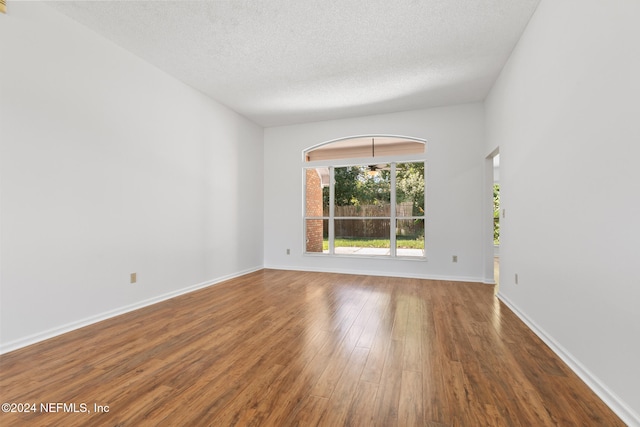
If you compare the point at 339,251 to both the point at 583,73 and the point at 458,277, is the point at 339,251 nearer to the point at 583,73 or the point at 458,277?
the point at 458,277

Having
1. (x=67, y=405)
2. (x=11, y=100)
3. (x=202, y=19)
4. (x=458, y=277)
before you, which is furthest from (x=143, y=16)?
(x=458, y=277)

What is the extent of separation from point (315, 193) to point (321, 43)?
3.21 meters

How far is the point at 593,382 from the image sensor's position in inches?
69.2

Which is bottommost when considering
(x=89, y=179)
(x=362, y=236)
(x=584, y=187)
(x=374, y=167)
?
(x=362, y=236)

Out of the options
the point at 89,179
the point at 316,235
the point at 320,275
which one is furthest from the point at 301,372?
the point at 316,235

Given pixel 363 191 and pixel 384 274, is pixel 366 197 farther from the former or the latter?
pixel 384 274

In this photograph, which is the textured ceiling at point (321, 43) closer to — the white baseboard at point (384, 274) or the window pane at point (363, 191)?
the window pane at point (363, 191)

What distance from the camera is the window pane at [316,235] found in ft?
19.5

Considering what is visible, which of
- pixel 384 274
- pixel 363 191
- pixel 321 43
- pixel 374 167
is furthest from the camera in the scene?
pixel 363 191

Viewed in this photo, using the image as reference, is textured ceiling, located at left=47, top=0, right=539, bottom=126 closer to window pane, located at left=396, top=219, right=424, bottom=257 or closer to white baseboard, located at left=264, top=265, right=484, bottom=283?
window pane, located at left=396, top=219, right=424, bottom=257

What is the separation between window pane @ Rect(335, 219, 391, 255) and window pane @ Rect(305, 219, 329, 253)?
0.84ft

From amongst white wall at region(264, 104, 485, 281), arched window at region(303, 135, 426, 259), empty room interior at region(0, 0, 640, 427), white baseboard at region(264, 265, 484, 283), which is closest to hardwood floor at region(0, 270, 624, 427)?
empty room interior at region(0, 0, 640, 427)

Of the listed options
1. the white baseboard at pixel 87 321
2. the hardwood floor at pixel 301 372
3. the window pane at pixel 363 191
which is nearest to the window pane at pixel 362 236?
the window pane at pixel 363 191

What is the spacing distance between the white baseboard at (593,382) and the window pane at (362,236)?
9.71ft
